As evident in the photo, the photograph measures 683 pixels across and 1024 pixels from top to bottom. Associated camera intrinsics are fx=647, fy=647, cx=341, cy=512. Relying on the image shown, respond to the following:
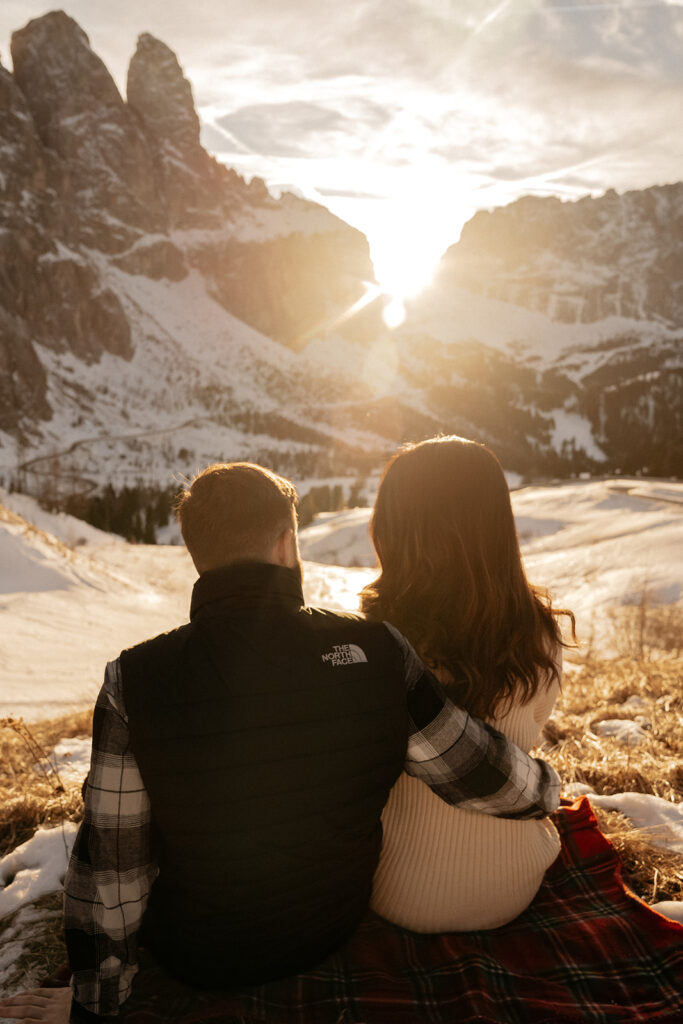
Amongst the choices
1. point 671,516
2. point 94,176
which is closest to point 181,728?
point 671,516

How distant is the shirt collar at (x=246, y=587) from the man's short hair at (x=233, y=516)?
52 millimetres

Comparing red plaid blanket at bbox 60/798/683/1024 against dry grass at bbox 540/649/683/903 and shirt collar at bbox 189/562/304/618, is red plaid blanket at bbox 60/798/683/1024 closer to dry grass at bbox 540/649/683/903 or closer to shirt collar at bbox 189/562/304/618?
dry grass at bbox 540/649/683/903

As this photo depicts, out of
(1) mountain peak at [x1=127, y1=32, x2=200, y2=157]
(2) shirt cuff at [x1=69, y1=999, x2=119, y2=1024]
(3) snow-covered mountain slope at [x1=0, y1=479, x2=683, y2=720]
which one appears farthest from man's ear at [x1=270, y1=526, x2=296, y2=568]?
(1) mountain peak at [x1=127, y1=32, x2=200, y2=157]

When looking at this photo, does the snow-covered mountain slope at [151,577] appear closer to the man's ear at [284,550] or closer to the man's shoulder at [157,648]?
the man's ear at [284,550]

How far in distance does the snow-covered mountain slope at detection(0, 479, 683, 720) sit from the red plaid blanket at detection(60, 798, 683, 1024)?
155cm

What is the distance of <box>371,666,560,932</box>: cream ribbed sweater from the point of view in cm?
245

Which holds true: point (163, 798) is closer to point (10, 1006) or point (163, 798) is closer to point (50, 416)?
point (10, 1006)

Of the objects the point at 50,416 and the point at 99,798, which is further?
the point at 50,416

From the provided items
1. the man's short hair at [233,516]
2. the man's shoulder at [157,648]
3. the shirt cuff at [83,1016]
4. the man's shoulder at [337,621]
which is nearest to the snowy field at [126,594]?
the shirt cuff at [83,1016]

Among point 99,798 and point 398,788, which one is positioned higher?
point 99,798

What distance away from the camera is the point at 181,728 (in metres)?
1.91

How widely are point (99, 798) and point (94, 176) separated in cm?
16005

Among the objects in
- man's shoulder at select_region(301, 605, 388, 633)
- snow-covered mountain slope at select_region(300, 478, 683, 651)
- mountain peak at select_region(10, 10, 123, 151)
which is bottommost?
snow-covered mountain slope at select_region(300, 478, 683, 651)

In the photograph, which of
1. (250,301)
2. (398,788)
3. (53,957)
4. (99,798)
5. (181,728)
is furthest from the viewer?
(250,301)
